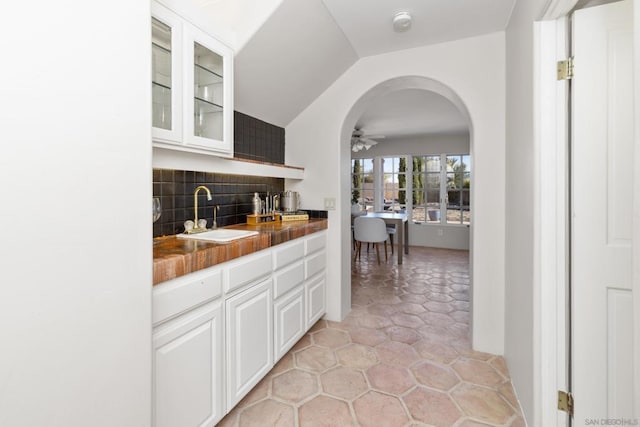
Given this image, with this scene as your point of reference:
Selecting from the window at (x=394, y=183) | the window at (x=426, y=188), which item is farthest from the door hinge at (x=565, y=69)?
the window at (x=394, y=183)

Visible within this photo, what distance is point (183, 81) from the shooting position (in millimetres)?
1628

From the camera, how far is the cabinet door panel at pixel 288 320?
208 centimetres

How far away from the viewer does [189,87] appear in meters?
1.66

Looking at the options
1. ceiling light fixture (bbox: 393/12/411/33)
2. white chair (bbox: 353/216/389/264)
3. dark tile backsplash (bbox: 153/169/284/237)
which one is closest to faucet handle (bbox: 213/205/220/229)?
dark tile backsplash (bbox: 153/169/284/237)

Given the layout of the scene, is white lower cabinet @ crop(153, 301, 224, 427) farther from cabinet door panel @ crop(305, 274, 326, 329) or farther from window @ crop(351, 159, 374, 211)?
window @ crop(351, 159, 374, 211)

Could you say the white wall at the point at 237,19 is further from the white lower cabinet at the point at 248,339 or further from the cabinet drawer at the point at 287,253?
the white lower cabinet at the point at 248,339

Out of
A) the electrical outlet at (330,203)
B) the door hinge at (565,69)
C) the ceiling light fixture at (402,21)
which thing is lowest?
the electrical outlet at (330,203)

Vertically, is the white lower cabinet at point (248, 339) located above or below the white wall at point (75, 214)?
below

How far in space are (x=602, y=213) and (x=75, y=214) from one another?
1833mm

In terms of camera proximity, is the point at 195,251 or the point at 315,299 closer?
the point at 195,251

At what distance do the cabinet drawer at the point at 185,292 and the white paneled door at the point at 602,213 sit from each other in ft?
5.14

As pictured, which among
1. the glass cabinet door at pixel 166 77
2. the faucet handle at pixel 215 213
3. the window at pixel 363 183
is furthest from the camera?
the window at pixel 363 183

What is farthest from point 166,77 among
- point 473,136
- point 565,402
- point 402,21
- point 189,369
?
point 565,402

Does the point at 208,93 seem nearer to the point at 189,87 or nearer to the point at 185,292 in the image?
the point at 189,87
